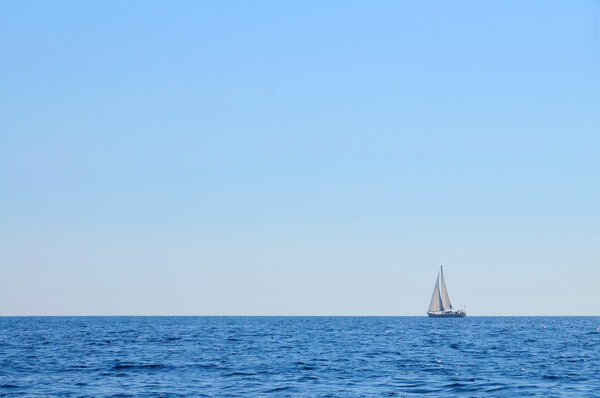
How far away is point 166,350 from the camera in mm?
68000

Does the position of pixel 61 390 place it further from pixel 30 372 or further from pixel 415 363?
pixel 415 363

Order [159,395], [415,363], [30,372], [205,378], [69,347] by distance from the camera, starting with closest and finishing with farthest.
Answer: [159,395] → [205,378] → [30,372] → [415,363] → [69,347]

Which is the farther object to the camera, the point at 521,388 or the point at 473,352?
the point at 473,352

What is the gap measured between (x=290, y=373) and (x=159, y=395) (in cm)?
1238

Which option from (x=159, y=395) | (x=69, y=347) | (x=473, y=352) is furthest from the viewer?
(x=69, y=347)

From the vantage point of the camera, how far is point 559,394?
36719mm

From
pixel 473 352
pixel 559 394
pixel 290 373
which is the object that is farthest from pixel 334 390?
pixel 473 352

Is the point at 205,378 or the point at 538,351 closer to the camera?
the point at 205,378

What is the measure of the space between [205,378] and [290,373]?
639 centimetres

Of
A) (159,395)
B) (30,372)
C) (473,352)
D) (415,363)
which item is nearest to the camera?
(159,395)

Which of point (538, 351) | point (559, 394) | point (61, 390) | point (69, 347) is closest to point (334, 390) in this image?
point (559, 394)

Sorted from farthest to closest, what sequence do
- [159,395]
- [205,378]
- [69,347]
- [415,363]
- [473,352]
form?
[69,347] < [473,352] < [415,363] < [205,378] < [159,395]

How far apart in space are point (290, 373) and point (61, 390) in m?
16.0

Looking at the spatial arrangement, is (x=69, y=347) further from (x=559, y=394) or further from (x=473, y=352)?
(x=559, y=394)
